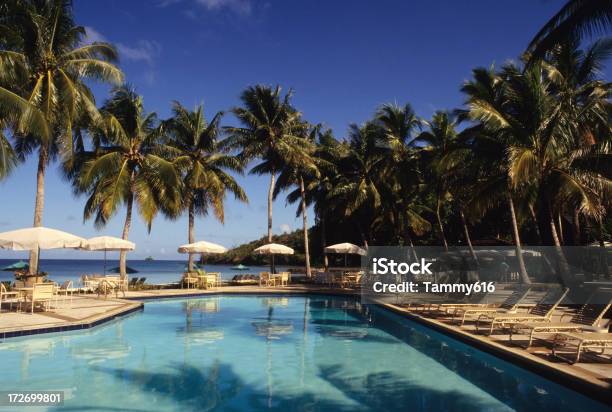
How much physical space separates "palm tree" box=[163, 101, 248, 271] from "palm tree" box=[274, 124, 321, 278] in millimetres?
2958

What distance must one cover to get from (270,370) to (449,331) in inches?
181

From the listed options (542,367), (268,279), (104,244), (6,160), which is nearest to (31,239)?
(6,160)

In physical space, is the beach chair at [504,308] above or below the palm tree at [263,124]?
below

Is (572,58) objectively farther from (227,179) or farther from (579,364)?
(227,179)

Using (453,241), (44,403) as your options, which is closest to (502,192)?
(44,403)

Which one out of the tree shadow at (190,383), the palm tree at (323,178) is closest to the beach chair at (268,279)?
the palm tree at (323,178)

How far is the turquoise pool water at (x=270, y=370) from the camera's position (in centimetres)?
657

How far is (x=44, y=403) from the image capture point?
21.2 feet

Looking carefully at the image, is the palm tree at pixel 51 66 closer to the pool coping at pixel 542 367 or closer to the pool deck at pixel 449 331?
the pool deck at pixel 449 331

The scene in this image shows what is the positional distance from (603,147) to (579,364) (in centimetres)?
739

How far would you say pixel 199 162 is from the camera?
2428cm

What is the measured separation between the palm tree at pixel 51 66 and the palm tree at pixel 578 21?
14156 millimetres

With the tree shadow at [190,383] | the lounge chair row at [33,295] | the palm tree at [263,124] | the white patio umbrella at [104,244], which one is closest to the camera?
the tree shadow at [190,383]

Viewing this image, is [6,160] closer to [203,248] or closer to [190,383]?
[190,383]
